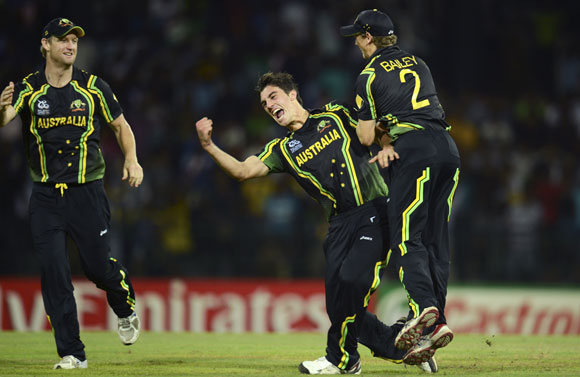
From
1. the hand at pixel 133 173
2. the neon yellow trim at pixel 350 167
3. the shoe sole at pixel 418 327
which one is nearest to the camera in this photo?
the shoe sole at pixel 418 327

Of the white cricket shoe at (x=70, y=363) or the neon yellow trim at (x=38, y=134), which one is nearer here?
the white cricket shoe at (x=70, y=363)

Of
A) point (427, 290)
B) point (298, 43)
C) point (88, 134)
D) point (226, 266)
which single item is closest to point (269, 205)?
point (226, 266)

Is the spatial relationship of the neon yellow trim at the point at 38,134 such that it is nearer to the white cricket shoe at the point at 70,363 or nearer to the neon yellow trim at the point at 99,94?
the neon yellow trim at the point at 99,94

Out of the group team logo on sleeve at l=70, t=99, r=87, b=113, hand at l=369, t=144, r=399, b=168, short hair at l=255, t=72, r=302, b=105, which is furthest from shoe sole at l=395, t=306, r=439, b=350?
team logo on sleeve at l=70, t=99, r=87, b=113

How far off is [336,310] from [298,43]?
1067 cm

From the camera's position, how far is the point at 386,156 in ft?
23.4

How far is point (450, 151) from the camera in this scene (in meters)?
7.21

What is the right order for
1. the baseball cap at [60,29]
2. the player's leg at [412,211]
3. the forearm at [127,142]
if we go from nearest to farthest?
1. the player's leg at [412,211]
2. the baseball cap at [60,29]
3. the forearm at [127,142]

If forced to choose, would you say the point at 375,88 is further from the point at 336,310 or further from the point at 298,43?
the point at 298,43

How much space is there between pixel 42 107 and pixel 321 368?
9.48 feet

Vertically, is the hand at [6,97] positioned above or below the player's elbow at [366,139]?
above

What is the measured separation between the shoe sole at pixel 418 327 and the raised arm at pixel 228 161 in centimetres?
181

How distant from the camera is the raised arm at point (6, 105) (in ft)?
24.5

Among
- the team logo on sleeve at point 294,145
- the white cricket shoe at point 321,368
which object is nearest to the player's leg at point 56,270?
the white cricket shoe at point 321,368
